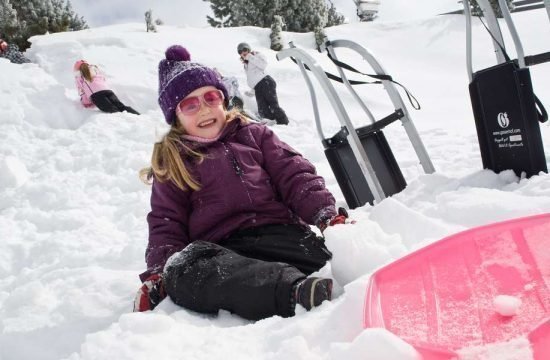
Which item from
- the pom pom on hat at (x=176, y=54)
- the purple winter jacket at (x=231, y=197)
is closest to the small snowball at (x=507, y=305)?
the purple winter jacket at (x=231, y=197)

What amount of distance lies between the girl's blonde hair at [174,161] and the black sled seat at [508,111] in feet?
4.92

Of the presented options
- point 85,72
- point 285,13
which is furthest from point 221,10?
point 85,72

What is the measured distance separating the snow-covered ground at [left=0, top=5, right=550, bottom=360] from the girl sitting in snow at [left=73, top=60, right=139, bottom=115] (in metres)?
0.29

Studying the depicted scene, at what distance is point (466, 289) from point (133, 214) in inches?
137

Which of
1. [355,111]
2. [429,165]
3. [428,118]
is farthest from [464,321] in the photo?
[355,111]

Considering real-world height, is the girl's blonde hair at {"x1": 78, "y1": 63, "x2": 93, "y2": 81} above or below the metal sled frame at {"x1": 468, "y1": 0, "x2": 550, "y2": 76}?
above

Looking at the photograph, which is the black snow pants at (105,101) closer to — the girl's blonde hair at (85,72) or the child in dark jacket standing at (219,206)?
the girl's blonde hair at (85,72)

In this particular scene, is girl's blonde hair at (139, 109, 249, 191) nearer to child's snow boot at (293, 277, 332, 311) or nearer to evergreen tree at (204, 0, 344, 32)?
child's snow boot at (293, 277, 332, 311)

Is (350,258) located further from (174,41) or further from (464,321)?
(174,41)

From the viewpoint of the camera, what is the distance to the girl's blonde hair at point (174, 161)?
242 cm

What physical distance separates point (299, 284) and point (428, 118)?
6.91m

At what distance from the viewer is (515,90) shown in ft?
8.49

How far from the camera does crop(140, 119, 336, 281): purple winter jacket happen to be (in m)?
2.34

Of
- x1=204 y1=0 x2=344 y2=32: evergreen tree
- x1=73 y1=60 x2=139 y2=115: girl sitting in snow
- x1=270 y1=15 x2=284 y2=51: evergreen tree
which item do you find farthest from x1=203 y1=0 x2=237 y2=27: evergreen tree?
x1=73 y1=60 x2=139 y2=115: girl sitting in snow
